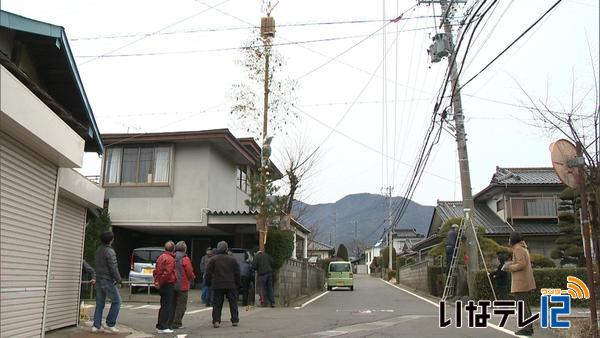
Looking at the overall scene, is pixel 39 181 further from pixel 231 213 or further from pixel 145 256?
pixel 231 213

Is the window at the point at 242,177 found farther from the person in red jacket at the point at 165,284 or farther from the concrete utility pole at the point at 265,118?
the person in red jacket at the point at 165,284

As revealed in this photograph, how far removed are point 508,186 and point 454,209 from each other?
6627 mm

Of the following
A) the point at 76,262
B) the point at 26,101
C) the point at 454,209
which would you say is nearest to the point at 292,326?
the point at 76,262

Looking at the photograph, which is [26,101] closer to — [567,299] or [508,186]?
[567,299]

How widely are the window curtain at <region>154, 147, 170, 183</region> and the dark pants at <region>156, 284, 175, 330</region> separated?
12410mm

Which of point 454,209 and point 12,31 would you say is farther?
point 454,209

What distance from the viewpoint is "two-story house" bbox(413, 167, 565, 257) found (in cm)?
2970

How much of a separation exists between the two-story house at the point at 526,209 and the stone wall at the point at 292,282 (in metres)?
10.3

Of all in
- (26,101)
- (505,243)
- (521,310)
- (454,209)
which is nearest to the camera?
(26,101)

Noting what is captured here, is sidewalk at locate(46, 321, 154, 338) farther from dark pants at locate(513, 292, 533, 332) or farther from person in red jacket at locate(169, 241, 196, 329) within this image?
dark pants at locate(513, 292, 533, 332)

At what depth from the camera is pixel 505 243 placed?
2933 cm

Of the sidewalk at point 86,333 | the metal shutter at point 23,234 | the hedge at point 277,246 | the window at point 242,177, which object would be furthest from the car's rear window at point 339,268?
the metal shutter at point 23,234

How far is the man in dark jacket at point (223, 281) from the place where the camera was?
11055 millimetres

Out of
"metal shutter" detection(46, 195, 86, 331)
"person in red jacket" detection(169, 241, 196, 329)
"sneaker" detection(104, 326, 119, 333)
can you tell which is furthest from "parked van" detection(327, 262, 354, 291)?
"sneaker" detection(104, 326, 119, 333)
